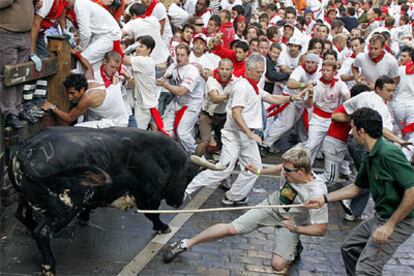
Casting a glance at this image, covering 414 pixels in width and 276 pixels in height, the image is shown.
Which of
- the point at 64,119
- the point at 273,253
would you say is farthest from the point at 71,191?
the point at 273,253

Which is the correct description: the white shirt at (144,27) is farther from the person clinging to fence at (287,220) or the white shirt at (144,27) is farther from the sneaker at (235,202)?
the person clinging to fence at (287,220)

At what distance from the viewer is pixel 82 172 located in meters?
6.11

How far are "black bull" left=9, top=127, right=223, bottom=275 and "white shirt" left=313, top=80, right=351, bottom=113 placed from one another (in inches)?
135

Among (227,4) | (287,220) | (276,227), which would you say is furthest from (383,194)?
(227,4)

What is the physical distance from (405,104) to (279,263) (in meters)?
4.55

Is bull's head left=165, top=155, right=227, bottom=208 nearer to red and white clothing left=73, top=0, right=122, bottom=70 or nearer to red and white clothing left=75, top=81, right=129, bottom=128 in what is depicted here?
red and white clothing left=75, top=81, right=129, bottom=128

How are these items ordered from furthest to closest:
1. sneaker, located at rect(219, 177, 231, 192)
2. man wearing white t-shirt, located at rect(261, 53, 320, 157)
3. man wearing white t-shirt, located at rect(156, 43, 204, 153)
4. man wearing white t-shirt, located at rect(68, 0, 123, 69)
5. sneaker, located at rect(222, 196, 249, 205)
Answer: man wearing white t-shirt, located at rect(261, 53, 320, 157) → man wearing white t-shirt, located at rect(156, 43, 204, 153) → sneaker, located at rect(219, 177, 231, 192) → sneaker, located at rect(222, 196, 249, 205) → man wearing white t-shirt, located at rect(68, 0, 123, 69)

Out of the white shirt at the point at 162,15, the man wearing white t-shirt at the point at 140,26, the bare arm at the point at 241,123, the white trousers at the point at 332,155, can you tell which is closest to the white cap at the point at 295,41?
the white shirt at the point at 162,15

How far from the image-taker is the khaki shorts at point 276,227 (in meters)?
6.51

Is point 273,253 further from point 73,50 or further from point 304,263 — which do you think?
point 73,50

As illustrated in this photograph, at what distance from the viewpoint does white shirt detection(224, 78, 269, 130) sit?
821cm

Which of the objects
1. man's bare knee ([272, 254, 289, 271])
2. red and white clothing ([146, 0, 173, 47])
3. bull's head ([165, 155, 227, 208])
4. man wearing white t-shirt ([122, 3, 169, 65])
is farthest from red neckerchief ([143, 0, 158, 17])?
man's bare knee ([272, 254, 289, 271])

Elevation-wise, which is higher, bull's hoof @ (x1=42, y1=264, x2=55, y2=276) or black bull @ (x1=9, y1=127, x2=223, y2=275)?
black bull @ (x1=9, y1=127, x2=223, y2=275)

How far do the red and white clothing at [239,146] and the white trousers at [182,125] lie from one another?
1649mm
